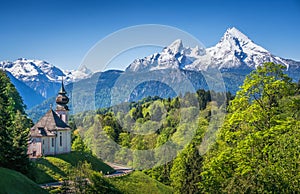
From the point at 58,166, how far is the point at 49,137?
540 cm

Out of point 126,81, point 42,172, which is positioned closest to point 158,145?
point 42,172

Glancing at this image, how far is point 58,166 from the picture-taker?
145ft

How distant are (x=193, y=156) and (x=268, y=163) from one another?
13.5 m

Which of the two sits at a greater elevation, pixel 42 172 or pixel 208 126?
pixel 208 126

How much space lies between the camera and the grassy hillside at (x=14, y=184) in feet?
70.4

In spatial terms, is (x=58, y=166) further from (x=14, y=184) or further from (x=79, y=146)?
(x=79, y=146)

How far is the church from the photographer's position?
47.2 meters

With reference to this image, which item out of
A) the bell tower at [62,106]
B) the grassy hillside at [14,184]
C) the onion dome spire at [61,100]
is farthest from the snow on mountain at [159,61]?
the grassy hillside at [14,184]

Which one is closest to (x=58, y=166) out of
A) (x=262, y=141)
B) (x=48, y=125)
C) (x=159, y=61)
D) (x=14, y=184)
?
(x=48, y=125)

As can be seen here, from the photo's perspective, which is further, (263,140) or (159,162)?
(159,162)

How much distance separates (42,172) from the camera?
40938mm

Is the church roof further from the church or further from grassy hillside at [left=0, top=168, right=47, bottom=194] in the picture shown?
grassy hillside at [left=0, top=168, right=47, bottom=194]

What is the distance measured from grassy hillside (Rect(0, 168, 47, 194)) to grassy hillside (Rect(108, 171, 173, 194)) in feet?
34.1

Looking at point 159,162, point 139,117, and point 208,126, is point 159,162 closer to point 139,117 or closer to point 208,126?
point 208,126
